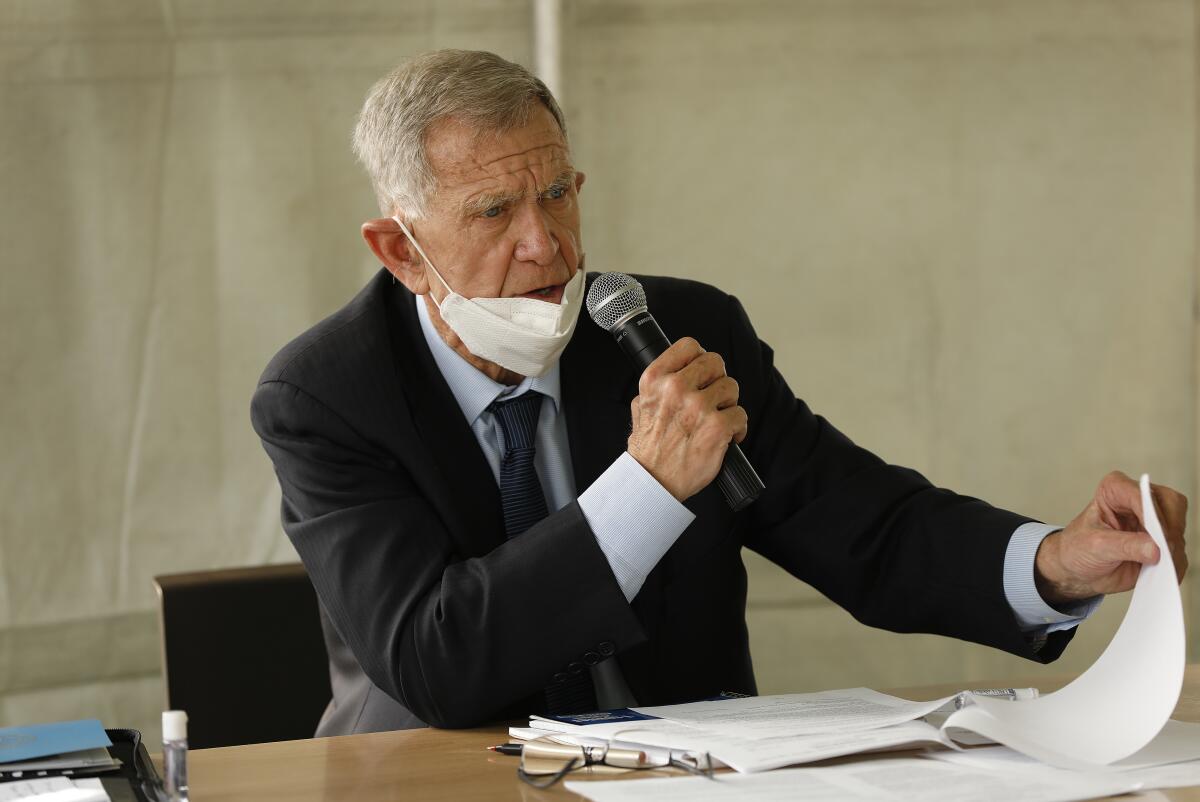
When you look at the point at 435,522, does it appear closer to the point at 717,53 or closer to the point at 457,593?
the point at 457,593

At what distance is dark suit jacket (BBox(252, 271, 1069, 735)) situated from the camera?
1640mm

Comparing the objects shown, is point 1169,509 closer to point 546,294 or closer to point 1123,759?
point 1123,759

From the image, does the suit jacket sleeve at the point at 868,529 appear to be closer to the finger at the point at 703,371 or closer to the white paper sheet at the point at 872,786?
the finger at the point at 703,371

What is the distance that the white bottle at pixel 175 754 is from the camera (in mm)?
1274

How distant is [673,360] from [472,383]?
0.41 meters

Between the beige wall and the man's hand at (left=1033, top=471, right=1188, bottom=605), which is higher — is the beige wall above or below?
above

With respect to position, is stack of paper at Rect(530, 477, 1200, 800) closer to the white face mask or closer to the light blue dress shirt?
the light blue dress shirt

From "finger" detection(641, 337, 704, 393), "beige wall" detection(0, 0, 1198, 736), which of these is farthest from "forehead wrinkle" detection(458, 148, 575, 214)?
"beige wall" detection(0, 0, 1198, 736)

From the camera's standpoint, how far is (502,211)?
6.32ft

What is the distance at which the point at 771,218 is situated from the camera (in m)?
3.81

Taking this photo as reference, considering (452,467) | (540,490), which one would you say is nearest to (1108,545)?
(540,490)

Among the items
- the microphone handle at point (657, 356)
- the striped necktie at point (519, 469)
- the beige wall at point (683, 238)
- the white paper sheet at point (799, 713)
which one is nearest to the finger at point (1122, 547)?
the white paper sheet at point (799, 713)

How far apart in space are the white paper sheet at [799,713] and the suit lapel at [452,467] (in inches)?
16.1

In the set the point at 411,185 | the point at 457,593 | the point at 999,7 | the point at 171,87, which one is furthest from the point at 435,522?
the point at 999,7
